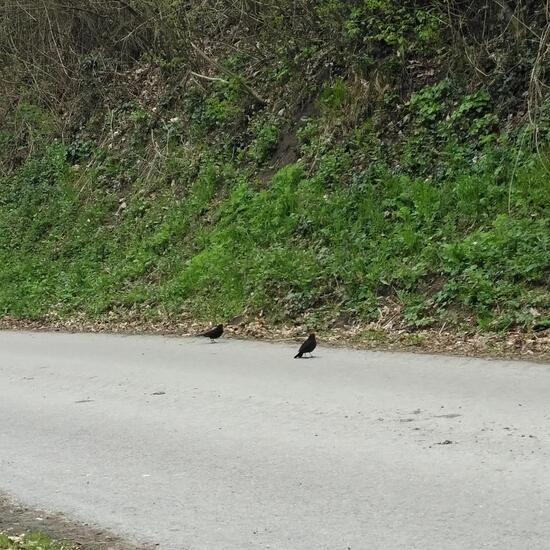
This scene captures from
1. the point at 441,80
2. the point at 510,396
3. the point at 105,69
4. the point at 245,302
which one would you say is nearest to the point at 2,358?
the point at 245,302

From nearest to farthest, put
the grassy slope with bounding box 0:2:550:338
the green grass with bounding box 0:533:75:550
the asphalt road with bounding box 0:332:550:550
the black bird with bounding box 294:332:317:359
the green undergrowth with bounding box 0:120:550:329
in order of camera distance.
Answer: the green grass with bounding box 0:533:75:550 < the asphalt road with bounding box 0:332:550:550 < the black bird with bounding box 294:332:317:359 < the green undergrowth with bounding box 0:120:550:329 < the grassy slope with bounding box 0:2:550:338

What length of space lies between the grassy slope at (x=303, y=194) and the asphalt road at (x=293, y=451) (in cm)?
245

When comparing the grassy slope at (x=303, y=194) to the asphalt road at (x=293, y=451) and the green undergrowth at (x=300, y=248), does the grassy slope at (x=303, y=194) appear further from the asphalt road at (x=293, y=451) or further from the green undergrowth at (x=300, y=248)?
the asphalt road at (x=293, y=451)

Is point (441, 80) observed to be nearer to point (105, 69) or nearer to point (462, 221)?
point (462, 221)

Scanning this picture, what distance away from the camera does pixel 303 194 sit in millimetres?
17062

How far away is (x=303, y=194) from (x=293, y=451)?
10273 millimetres

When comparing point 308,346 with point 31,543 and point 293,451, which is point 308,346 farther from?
point 31,543

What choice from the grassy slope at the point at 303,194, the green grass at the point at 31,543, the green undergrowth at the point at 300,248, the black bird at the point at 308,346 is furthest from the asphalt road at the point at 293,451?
the grassy slope at the point at 303,194

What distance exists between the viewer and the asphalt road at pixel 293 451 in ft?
18.3

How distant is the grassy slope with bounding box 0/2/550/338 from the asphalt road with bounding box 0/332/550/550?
2451mm

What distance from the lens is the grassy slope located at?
43.2 feet

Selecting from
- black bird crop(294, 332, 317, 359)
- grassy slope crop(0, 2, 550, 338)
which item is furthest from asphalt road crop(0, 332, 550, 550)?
grassy slope crop(0, 2, 550, 338)

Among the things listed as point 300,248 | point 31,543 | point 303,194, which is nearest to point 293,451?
point 31,543

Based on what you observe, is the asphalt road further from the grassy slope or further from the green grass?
the grassy slope
